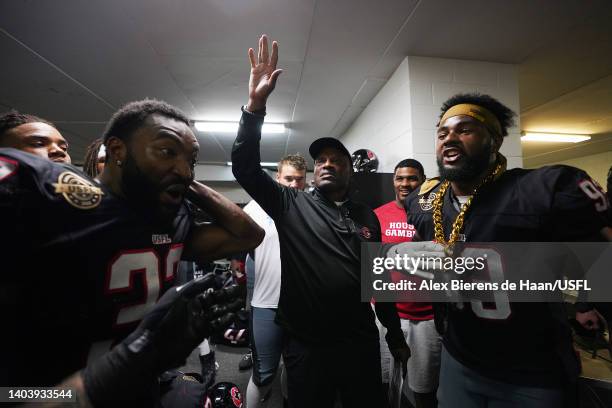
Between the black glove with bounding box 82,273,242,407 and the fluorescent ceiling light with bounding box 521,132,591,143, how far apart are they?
7774mm

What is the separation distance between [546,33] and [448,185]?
8.19 ft

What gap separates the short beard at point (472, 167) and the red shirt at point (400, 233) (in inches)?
31.5

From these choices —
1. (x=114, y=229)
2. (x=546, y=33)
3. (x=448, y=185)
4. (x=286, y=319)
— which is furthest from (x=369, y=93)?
(x=114, y=229)

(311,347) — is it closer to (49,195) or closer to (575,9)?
(49,195)

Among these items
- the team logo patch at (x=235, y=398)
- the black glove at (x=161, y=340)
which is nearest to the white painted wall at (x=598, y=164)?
the team logo patch at (x=235, y=398)

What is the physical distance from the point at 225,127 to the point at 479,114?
4.78m

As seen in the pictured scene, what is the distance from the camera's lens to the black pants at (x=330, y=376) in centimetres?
141

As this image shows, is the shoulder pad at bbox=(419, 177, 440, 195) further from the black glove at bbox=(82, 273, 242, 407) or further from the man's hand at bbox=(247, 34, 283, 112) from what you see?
the black glove at bbox=(82, 273, 242, 407)

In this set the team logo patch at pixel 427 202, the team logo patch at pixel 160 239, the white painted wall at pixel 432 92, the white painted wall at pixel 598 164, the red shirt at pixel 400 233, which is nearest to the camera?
the team logo patch at pixel 160 239

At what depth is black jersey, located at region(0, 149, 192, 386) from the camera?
0.71m

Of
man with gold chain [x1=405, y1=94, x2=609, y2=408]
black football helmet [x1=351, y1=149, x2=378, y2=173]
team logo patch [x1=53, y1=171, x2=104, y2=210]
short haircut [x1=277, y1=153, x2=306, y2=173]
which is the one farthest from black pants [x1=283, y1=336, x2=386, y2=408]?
black football helmet [x1=351, y1=149, x2=378, y2=173]

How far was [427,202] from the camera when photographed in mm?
1714

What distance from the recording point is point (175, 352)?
0.81 metres

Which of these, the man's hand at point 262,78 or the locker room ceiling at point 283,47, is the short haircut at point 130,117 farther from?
the locker room ceiling at point 283,47
